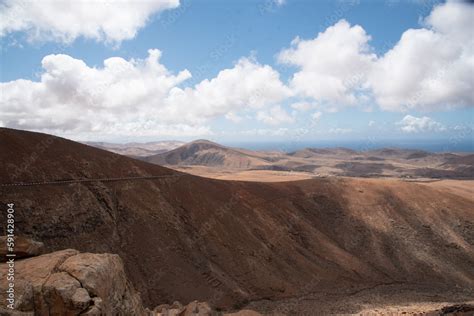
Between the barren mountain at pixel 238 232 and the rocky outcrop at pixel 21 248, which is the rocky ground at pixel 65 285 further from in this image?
the barren mountain at pixel 238 232

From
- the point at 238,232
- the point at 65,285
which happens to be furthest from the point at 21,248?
the point at 238,232

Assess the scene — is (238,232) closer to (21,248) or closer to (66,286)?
(21,248)

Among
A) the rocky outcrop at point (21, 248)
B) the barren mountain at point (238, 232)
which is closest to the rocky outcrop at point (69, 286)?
the rocky outcrop at point (21, 248)

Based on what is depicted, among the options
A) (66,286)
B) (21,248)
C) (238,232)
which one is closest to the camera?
(66,286)

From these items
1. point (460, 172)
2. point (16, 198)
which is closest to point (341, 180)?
point (16, 198)

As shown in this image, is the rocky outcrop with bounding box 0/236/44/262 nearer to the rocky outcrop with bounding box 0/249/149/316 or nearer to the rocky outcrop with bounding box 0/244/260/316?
the rocky outcrop with bounding box 0/244/260/316

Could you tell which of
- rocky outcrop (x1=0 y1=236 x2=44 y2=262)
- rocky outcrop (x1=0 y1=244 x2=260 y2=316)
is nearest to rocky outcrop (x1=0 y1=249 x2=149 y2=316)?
rocky outcrop (x1=0 y1=244 x2=260 y2=316)
